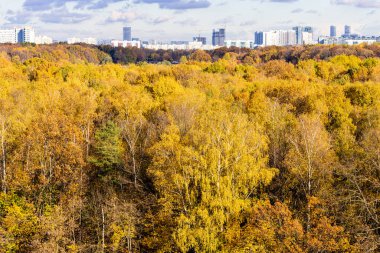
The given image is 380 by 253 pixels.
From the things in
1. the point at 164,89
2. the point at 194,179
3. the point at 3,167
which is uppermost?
the point at 164,89

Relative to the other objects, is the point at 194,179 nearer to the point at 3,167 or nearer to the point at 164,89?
the point at 3,167

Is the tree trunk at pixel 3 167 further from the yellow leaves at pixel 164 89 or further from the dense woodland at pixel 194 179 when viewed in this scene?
the yellow leaves at pixel 164 89

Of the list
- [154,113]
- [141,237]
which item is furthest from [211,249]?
[154,113]

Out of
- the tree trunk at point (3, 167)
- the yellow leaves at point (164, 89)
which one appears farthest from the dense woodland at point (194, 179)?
the yellow leaves at point (164, 89)

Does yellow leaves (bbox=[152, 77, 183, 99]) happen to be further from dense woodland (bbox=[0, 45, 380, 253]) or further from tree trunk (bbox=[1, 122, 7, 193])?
tree trunk (bbox=[1, 122, 7, 193])

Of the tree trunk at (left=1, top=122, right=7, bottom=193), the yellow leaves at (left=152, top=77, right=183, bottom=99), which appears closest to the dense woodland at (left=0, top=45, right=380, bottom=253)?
the tree trunk at (left=1, top=122, right=7, bottom=193)

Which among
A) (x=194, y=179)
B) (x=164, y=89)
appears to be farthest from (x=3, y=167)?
(x=164, y=89)

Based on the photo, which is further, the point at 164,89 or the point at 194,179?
the point at 164,89

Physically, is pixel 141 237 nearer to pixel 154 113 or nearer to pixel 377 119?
pixel 154 113
